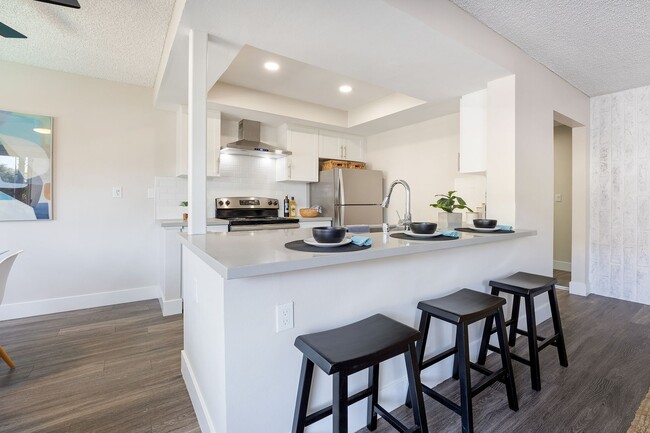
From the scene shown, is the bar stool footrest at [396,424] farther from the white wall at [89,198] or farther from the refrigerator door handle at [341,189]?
the white wall at [89,198]

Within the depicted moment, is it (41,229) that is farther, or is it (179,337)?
(41,229)

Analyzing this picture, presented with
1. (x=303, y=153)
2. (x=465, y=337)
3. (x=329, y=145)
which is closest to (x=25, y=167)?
(x=303, y=153)

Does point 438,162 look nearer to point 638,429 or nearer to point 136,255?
point 638,429

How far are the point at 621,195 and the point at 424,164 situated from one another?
2.19 metres

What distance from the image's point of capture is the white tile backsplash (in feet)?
12.0

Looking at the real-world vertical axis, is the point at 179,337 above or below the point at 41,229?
below

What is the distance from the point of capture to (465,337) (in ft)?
4.82

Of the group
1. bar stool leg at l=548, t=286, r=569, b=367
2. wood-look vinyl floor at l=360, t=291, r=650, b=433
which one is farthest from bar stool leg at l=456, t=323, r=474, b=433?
bar stool leg at l=548, t=286, r=569, b=367

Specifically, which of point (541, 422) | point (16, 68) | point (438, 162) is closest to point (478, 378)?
point (541, 422)

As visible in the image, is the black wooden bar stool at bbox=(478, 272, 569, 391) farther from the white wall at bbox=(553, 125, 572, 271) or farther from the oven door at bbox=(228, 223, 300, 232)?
the white wall at bbox=(553, 125, 572, 271)

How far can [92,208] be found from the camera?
130 inches

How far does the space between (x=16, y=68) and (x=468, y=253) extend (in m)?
4.37

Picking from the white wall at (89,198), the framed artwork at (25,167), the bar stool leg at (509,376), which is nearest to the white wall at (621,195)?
the bar stool leg at (509,376)

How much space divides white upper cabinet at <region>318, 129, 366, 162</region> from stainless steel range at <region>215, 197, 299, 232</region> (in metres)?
1.04
